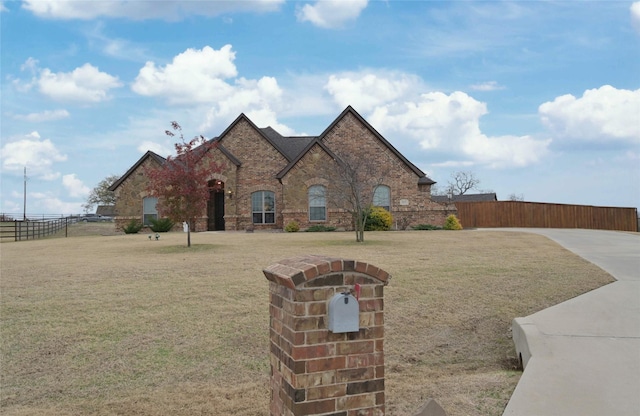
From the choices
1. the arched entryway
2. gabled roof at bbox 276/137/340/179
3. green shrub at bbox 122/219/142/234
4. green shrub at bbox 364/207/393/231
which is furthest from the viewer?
the arched entryway

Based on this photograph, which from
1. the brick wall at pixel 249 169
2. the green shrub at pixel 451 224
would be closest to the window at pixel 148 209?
the brick wall at pixel 249 169

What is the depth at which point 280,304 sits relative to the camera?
11.3 ft

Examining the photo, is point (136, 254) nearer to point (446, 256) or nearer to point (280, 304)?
point (446, 256)

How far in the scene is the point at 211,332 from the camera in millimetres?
7223

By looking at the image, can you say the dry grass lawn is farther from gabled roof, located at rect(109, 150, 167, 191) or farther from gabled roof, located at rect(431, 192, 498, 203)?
gabled roof, located at rect(431, 192, 498, 203)

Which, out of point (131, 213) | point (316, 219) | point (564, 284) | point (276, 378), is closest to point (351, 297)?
point (276, 378)

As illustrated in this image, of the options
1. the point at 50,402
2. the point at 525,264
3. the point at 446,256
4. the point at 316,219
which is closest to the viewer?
the point at 50,402

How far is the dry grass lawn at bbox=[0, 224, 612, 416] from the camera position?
5.20 meters

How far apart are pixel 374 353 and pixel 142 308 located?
6093 millimetres

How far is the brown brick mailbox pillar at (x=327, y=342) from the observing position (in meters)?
3.16

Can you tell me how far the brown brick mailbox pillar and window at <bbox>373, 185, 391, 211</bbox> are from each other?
25945 millimetres

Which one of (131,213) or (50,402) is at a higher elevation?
(131,213)

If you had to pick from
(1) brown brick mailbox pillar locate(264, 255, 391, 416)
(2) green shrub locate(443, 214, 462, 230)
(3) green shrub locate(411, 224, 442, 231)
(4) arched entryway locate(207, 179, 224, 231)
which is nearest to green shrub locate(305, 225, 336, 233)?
(3) green shrub locate(411, 224, 442, 231)

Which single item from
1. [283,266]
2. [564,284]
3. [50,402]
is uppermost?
[283,266]
